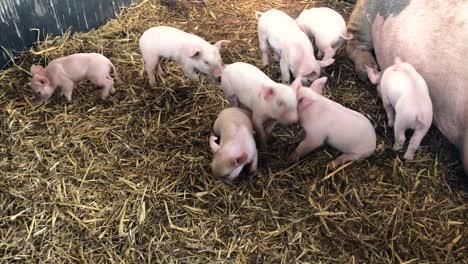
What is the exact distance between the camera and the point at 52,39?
344 centimetres

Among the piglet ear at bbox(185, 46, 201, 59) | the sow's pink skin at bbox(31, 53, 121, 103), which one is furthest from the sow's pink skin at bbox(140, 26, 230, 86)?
the sow's pink skin at bbox(31, 53, 121, 103)

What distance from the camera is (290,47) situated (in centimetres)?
291

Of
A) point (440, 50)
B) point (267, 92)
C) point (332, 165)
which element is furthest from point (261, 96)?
point (440, 50)

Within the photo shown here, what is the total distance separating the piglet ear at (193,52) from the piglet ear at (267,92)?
0.55m

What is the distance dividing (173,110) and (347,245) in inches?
47.3

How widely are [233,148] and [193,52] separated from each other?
73 centimetres

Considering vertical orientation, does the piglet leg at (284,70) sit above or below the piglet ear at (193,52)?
below

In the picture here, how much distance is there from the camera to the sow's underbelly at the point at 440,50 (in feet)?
8.88

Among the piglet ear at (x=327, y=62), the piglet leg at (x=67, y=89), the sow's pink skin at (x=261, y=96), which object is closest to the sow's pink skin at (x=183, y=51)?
the sow's pink skin at (x=261, y=96)

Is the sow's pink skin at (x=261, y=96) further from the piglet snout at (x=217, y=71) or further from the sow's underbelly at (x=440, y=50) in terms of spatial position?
the sow's underbelly at (x=440, y=50)

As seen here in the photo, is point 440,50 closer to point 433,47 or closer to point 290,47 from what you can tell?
point 433,47

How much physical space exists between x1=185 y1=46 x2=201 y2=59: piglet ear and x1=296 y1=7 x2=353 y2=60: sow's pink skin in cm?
73

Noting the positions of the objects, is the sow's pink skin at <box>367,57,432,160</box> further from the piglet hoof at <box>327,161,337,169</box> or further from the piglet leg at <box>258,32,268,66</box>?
the piglet leg at <box>258,32,268,66</box>

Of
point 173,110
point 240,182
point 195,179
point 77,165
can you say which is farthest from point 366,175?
point 77,165
